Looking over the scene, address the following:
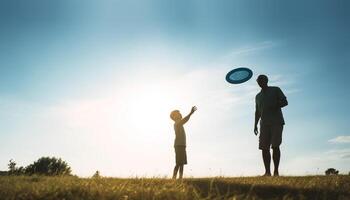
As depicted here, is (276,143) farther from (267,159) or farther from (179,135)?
(179,135)

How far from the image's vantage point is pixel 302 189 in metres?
7.60

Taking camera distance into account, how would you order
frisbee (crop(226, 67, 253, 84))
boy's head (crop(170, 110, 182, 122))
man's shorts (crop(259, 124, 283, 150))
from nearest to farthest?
man's shorts (crop(259, 124, 283, 150)) → boy's head (crop(170, 110, 182, 122)) → frisbee (crop(226, 67, 253, 84))

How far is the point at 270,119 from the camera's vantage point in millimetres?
12695

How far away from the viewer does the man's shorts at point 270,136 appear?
1234cm

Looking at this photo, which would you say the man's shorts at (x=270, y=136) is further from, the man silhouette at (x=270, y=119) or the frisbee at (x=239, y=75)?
the frisbee at (x=239, y=75)

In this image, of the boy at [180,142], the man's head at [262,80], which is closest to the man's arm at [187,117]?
the boy at [180,142]

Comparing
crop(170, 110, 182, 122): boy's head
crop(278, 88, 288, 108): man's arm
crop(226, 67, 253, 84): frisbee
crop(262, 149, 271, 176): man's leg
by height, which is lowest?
crop(262, 149, 271, 176): man's leg

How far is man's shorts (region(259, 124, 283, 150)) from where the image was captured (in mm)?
12344

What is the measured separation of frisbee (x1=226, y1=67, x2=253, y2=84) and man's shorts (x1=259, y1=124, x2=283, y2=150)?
2.93 metres

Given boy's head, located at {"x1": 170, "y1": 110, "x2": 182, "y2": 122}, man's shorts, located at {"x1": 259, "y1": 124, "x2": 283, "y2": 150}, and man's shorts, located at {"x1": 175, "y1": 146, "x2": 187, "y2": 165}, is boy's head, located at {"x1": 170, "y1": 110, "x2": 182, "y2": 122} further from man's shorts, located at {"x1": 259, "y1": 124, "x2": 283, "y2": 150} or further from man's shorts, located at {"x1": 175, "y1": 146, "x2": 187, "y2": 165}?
man's shorts, located at {"x1": 259, "y1": 124, "x2": 283, "y2": 150}

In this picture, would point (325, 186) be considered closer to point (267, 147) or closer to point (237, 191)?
point (237, 191)

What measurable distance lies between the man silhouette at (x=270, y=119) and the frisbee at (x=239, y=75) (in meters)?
2.33

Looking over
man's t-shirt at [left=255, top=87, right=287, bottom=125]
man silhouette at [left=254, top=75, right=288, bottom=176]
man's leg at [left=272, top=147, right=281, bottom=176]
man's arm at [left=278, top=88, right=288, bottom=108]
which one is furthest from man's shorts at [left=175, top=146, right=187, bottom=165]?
man's arm at [left=278, top=88, right=288, bottom=108]

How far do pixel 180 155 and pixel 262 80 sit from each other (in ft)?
11.8
